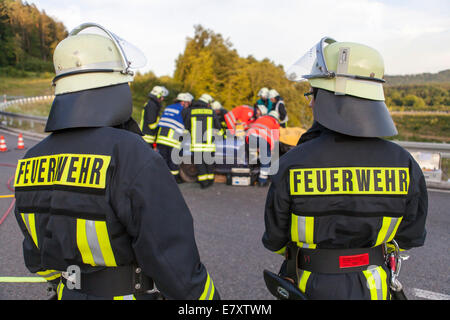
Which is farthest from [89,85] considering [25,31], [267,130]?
[25,31]

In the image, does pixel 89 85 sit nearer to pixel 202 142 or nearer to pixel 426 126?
pixel 202 142

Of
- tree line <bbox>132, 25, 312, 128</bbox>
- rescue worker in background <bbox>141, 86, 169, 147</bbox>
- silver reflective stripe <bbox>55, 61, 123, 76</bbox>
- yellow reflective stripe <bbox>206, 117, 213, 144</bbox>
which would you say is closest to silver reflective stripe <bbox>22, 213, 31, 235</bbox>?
silver reflective stripe <bbox>55, 61, 123, 76</bbox>

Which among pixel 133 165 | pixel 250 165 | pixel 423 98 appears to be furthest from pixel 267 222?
pixel 423 98

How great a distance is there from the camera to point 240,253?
152 inches

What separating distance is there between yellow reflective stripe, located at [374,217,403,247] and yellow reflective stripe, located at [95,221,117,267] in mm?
1267

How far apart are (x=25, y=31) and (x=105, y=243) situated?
2004 cm

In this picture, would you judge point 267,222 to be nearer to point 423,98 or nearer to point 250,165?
point 250,165

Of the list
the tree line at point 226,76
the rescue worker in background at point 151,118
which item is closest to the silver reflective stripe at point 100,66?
the rescue worker in background at point 151,118

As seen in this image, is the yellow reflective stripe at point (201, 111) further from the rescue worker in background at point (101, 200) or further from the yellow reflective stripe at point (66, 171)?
the yellow reflective stripe at point (66, 171)

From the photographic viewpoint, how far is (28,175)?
1505 millimetres

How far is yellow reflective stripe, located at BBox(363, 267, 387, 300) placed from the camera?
165 centimetres

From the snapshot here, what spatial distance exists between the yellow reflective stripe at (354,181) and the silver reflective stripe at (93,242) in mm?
967

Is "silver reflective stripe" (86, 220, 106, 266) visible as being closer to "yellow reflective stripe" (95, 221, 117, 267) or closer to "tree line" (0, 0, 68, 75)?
"yellow reflective stripe" (95, 221, 117, 267)

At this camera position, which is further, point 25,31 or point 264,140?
point 25,31
